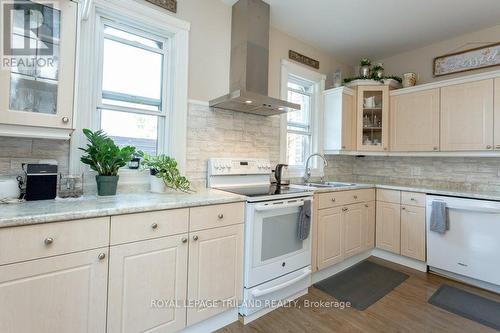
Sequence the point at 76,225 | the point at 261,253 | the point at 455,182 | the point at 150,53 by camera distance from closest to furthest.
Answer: the point at 76,225 < the point at 261,253 < the point at 150,53 < the point at 455,182

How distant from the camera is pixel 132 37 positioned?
2068 mm

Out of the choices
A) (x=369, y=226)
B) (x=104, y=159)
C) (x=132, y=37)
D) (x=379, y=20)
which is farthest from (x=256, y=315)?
(x=379, y=20)

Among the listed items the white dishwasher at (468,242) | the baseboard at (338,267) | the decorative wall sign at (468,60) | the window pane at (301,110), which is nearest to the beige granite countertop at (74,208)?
the baseboard at (338,267)

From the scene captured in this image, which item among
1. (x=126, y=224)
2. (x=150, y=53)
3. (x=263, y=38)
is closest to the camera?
(x=126, y=224)

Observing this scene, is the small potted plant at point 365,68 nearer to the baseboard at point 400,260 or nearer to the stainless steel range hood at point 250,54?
the stainless steel range hood at point 250,54

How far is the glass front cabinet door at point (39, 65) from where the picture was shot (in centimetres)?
132

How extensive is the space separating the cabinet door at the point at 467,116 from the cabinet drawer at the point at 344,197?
0.99m

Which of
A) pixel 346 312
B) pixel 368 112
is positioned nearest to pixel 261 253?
pixel 346 312

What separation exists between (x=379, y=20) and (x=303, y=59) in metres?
0.91

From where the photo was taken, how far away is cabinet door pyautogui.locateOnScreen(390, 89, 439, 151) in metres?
2.97

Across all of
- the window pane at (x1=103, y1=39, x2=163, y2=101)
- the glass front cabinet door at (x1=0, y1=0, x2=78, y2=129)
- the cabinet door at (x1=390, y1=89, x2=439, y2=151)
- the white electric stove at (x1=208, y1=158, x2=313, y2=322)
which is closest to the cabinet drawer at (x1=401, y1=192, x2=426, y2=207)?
the cabinet door at (x1=390, y1=89, x2=439, y2=151)

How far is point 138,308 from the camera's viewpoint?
141 centimetres

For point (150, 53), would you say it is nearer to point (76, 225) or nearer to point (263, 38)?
point (263, 38)

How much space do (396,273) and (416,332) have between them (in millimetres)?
1057
